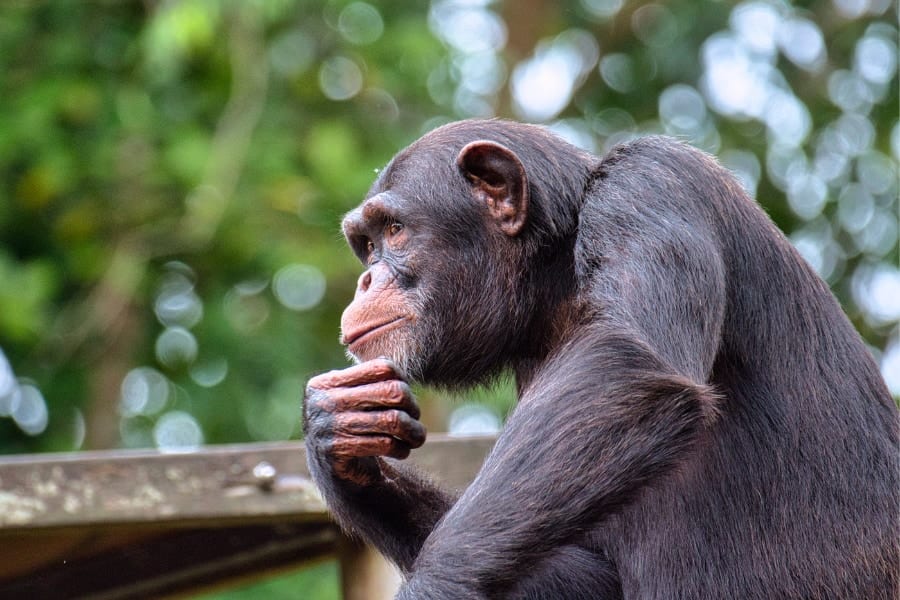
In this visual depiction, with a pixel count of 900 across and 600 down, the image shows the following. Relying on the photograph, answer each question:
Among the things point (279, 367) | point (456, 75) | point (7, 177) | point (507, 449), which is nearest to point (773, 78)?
point (456, 75)

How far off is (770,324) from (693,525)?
725 mm

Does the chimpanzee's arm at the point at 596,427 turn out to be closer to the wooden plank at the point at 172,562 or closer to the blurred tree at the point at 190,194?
the wooden plank at the point at 172,562

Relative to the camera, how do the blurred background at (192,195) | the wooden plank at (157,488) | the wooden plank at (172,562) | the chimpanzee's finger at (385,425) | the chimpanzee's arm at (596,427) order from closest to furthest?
the chimpanzee's arm at (596,427) < the chimpanzee's finger at (385,425) < the wooden plank at (157,488) < the wooden plank at (172,562) < the blurred background at (192,195)

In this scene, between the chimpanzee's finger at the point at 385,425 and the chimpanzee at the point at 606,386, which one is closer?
the chimpanzee at the point at 606,386

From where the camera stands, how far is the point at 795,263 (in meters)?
4.64

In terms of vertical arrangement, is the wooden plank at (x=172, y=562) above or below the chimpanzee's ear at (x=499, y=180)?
below

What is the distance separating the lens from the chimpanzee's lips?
4.88m

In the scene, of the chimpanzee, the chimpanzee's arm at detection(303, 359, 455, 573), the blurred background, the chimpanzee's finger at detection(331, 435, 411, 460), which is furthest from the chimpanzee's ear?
the blurred background

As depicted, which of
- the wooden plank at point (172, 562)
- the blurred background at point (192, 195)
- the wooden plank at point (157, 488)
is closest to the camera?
the wooden plank at point (157, 488)

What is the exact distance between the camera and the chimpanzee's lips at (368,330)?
4.88 metres

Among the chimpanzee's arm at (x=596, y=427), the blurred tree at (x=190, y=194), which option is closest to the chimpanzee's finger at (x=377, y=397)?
the chimpanzee's arm at (x=596, y=427)

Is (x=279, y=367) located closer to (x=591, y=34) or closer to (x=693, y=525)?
(x=591, y=34)

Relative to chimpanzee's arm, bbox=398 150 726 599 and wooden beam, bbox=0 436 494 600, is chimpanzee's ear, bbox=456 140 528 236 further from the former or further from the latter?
wooden beam, bbox=0 436 494 600

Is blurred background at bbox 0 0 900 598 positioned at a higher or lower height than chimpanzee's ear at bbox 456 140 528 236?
lower
